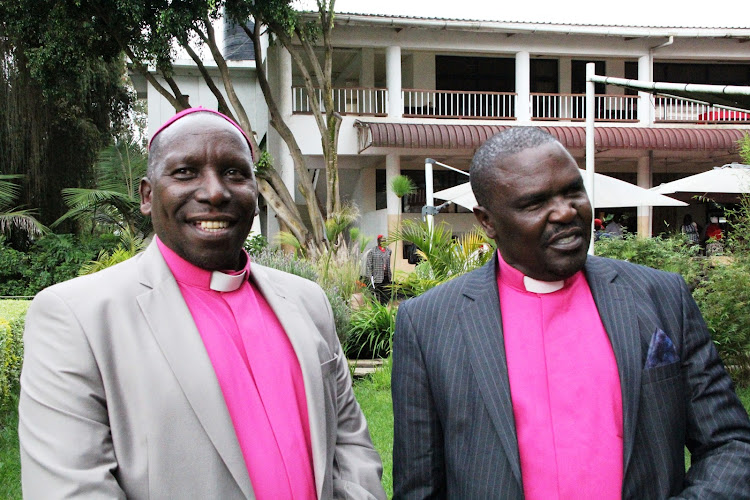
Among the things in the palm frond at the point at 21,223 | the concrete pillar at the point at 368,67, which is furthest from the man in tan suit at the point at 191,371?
the concrete pillar at the point at 368,67

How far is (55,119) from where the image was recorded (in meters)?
18.3

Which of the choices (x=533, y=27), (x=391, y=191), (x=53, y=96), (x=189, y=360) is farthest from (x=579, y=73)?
(x=189, y=360)

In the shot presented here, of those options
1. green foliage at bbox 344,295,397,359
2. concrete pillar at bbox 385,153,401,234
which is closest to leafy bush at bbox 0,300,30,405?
green foliage at bbox 344,295,397,359

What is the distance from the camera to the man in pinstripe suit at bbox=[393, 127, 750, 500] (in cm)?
197

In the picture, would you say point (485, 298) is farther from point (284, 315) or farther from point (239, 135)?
point (239, 135)

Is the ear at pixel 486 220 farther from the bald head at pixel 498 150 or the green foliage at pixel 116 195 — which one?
the green foliage at pixel 116 195

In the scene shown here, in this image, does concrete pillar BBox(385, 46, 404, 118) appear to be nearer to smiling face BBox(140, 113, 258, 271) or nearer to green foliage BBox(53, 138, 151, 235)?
green foliage BBox(53, 138, 151, 235)

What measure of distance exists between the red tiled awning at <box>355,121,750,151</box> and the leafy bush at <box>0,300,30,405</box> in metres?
12.0

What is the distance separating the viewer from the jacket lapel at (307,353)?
199 centimetres

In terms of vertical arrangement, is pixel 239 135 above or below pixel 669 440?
above

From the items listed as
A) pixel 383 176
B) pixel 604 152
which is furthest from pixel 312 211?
pixel 604 152

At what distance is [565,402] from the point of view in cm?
202

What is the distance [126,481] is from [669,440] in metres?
1.45

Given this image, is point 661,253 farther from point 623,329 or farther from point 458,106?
point 458,106
